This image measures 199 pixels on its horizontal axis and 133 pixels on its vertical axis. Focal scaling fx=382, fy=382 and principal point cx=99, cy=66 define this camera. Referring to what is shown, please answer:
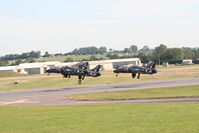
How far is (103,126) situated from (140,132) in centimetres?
386

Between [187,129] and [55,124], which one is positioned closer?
[187,129]

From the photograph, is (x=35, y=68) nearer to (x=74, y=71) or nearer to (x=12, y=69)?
(x=12, y=69)

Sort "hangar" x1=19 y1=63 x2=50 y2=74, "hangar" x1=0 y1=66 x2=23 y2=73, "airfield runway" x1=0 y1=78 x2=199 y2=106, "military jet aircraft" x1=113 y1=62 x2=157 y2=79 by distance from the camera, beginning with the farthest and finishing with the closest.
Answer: "hangar" x1=0 y1=66 x2=23 y2=73, "hangar" x1=19 y1=63 x2=50 y2=74, "military jet aircraft" x1=113 y1=62 x2=157 y2=79, "airfield runway" x1=0 y1=78 x2=199 y2=106

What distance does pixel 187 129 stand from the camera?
20.3 m

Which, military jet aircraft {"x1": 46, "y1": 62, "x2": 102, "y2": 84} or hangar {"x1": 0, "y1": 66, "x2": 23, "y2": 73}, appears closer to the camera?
military jet aircraft {"x1": 46, "y1": 62, "x2": 102, "y2": 84}

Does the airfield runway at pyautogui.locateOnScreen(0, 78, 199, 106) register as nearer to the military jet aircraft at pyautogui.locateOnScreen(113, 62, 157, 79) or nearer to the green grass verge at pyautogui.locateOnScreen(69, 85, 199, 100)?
the green grass verge at pyautogui.locateOnScreen(69, 85, 199, 100)

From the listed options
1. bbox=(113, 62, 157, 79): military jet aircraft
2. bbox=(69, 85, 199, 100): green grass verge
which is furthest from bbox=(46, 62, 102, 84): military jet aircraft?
bbox=(69, 85, 199, 100): green grass verge

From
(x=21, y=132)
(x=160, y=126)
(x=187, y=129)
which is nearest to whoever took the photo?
(x=187, y=129)

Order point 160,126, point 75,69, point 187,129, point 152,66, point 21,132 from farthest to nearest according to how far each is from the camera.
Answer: point 152,66 → point 75,69 → point 21,132 → point 160,126 → point 187,129

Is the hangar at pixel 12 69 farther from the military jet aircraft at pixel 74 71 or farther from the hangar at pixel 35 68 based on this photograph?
the military jet aircraft at pixel 74 71

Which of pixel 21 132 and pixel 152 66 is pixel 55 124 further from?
pixel 152 66

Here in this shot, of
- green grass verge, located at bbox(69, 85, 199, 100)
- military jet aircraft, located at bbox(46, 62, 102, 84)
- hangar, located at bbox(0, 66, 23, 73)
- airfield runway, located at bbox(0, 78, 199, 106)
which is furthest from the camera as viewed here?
hangar, located at bbox(0, 66, 23, 73)

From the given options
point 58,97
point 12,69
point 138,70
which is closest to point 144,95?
point 58,97

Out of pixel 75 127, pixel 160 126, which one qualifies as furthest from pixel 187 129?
pixel 75 127
